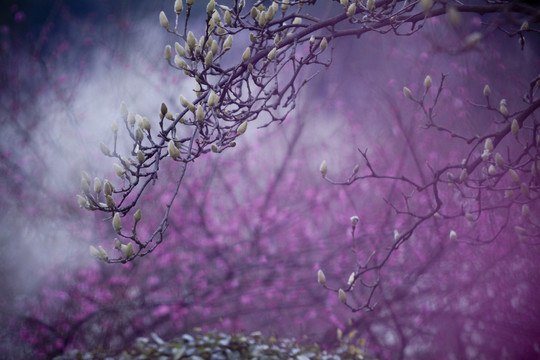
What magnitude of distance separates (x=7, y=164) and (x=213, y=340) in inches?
89.8

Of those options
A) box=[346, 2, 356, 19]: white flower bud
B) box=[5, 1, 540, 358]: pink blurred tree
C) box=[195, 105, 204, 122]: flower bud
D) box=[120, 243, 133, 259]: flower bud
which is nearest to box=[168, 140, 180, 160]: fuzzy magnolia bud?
box=[195, 105, 204, 122]: flower bud

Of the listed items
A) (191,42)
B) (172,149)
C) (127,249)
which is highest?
(191,42)

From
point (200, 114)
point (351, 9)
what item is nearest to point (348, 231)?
point (351, 9)

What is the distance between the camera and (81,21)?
3938mm

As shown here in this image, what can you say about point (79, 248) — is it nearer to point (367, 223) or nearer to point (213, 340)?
point (213, 340)

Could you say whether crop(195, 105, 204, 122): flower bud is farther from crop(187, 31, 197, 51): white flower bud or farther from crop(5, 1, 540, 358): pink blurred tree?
crop(5, 1, 540, 358): pink blurred tree

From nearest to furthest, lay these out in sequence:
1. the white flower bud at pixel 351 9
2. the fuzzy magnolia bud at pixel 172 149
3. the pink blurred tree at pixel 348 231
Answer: the fuzzy magnolia bud at pixel 172 149
the white flower bud at pixel 351 9
the pink blurred tree at pixel 348 231

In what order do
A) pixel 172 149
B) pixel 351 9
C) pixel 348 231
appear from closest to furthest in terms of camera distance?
1. pixel 172 149
2. pixel 351 9
3. pixel 348 231

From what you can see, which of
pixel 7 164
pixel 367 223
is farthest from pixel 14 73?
pixel 367 223

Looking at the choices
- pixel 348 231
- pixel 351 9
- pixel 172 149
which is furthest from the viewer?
pixel 348 231

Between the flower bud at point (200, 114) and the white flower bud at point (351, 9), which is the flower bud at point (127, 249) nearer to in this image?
the flower bud at point (200, 114)

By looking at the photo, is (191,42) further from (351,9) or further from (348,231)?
(348,231)

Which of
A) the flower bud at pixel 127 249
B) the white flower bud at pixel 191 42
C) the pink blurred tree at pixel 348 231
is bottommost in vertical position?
the flower bud at pixel 127 249

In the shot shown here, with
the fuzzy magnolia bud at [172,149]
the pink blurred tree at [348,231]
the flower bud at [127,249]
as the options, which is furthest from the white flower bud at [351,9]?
the pink blurred tree at [348,231]
